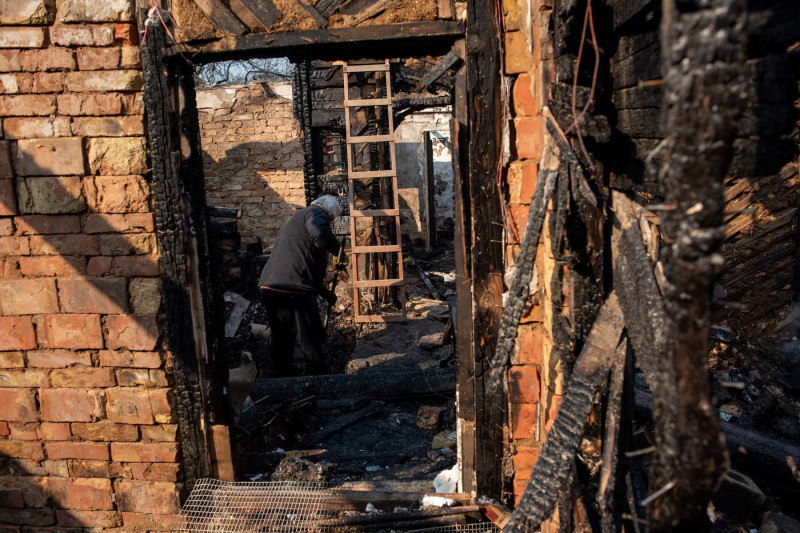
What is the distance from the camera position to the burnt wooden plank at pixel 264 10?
8.74 ft

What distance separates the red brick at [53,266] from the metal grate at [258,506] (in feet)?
5.00

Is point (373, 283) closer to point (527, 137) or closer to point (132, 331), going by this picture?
point (132, 331)

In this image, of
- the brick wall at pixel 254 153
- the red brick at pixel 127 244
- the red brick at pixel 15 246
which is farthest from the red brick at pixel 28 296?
the brick wall at pixel 254 153

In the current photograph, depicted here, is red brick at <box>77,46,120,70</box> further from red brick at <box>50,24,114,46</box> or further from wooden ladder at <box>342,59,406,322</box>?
wooden ladder at <box>342,59,406,322</box>

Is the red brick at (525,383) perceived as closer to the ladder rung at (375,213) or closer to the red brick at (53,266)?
the red brick at (53,266)

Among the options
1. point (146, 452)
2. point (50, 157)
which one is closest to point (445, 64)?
point (50, 157)

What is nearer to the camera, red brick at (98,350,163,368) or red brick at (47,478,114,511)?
red brick at (98,350,163,368)

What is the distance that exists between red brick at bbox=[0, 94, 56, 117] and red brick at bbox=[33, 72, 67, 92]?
5 centimetres

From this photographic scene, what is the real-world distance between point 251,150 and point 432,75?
432 inches

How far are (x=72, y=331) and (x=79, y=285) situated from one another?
0.30m

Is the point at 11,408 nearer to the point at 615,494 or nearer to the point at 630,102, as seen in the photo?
the point at 615,494

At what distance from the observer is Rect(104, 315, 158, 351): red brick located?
9.91 ft

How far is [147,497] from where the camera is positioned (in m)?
3.18

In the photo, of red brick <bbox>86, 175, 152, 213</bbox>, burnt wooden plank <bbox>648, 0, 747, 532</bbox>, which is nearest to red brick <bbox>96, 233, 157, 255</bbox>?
red brick <bbox>86, 175, 152, 213</bbox>
